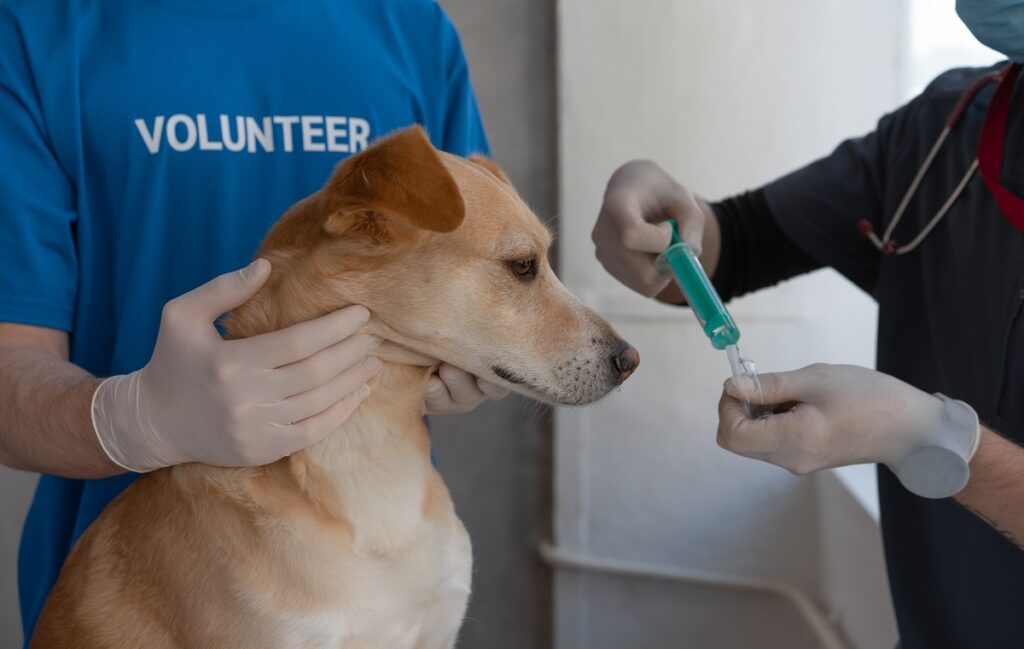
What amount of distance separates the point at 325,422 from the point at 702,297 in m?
0.44

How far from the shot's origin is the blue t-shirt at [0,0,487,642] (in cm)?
99

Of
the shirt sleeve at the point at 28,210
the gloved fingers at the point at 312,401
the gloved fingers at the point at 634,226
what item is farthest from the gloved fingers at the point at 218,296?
the gloved fingers at the point at 634,226

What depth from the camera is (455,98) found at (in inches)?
46.9

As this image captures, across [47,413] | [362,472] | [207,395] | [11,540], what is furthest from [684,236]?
[11,540]

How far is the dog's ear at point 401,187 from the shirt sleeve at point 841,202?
0.65 metres

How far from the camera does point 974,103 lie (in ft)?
3.59

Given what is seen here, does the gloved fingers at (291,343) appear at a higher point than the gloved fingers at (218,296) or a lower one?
lower

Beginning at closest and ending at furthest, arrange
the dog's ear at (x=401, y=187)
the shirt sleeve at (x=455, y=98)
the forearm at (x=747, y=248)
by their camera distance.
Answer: the dog's ear at (x=401, y=187) < the shirt sleeve at (x=455, y=98) < the forearm at (x=747, y=248)

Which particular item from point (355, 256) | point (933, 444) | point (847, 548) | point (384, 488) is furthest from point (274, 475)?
point (847, 548)

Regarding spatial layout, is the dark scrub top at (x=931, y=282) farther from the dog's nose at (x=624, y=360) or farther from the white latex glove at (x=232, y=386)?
the white latex glove at (x=232, y=386)

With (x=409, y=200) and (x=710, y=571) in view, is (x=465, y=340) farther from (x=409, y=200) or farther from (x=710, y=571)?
(x=710, y=571)

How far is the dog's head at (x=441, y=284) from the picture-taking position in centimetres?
86

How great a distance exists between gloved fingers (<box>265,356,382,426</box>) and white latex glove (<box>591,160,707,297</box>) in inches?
16.5

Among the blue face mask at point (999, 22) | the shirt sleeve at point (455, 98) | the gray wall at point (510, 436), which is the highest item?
the blue face mask at point (999, 22)
